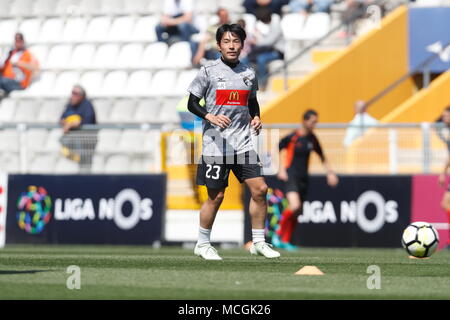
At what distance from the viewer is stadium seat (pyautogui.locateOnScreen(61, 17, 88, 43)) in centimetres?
2853

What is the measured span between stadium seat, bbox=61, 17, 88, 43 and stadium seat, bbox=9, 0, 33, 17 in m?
1.33

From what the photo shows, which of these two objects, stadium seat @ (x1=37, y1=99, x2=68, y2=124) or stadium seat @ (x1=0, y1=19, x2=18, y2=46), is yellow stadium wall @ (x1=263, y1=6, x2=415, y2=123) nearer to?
stadium seat @ (x1=37, y1=99, x2=68, y2=124)

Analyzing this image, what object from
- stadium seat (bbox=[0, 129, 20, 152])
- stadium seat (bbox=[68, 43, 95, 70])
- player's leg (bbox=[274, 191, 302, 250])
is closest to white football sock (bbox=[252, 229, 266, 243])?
player's leg (bbox=[274, 191, 302, 250])

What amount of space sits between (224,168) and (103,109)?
12910mm

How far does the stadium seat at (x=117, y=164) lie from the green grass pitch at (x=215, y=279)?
23.6 feet

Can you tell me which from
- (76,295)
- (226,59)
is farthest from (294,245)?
(76,295)

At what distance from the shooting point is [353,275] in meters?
11.4

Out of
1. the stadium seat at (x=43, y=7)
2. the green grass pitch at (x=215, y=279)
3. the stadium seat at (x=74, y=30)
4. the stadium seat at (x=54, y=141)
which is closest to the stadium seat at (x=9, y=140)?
the stadium seat at (x=54, y=141)

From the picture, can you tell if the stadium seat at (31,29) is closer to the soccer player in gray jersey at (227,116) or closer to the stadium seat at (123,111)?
the stadium seat at (123,111)

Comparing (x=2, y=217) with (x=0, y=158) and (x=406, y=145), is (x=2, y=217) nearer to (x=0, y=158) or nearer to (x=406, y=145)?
(x=0, y=158)

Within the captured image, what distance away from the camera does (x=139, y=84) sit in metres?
26.4

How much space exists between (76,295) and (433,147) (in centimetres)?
1171

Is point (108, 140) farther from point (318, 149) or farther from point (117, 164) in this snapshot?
point (318, 149)

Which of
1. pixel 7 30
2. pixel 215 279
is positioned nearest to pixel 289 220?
pixel 215 279
